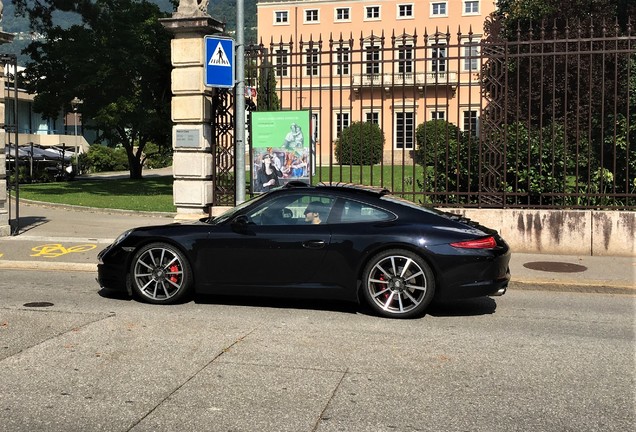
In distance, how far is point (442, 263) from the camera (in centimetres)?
707

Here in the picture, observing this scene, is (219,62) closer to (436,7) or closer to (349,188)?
(349,188)

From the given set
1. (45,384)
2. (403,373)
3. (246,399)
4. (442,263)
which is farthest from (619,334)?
(45,384)

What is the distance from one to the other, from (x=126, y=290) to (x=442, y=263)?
3548 millimetres

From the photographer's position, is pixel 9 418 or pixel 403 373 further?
pixel 403 373

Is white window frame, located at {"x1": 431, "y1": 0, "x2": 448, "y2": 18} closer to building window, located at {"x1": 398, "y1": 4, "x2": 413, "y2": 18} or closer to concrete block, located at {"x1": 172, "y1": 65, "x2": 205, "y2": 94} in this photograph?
building window, located at {"x1": 398, "y1": 4, "x2": 413, "y2": 18}

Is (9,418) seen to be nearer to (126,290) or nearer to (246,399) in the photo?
(246,399)

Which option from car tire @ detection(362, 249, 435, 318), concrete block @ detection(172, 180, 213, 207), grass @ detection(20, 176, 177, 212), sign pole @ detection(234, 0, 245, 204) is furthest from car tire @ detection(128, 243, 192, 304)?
grass @ detection(20, 176, 177, 212)

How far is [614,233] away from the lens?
11367 mm

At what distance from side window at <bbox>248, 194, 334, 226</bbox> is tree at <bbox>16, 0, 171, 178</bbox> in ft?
81.8

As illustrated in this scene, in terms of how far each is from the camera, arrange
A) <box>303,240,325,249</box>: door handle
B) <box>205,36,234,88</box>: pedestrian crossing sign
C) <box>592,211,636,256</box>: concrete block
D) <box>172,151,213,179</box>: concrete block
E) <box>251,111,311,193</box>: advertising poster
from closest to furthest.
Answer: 1. <box>303,240,325,249</box>: door handle
2. <box>592,211,636,256</box>: concrete block
3. <box>205,36,234,88</box>: pedestrian crossing sign
4. <box>251,111,311,193</box>: advertising poster
5. <box>172,151,213,179</box>: concrete block

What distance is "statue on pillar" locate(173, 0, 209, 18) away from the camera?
13.1 metres

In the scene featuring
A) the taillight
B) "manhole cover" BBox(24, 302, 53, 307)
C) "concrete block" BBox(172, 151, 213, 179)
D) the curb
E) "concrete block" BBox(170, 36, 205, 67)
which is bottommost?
"manhole cover" BBox(24, 302, 53, 307)

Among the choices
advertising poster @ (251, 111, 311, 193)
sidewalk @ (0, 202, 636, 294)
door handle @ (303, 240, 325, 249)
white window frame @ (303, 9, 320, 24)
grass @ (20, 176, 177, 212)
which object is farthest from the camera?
white window frame @ (303, 9, 320, 24)

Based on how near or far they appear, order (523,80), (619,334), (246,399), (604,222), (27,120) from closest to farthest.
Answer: (246,399), (619,334), (604,222), (523,80), (27,120)
